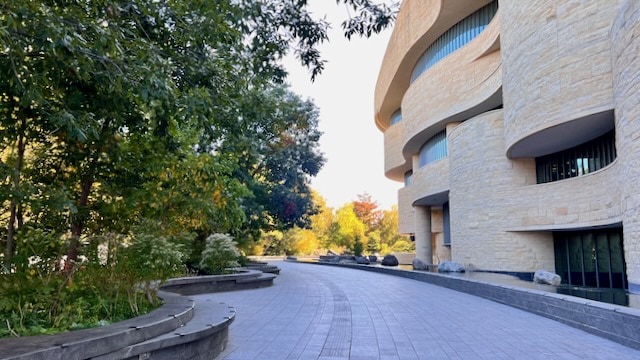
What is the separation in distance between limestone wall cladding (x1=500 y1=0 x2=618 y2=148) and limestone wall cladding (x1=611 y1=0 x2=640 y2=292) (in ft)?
3.39

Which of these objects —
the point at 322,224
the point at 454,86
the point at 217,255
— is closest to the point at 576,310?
the point at 217,255

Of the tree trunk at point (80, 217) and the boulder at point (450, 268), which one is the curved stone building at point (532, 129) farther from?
the tree trunk at point (80, 217)

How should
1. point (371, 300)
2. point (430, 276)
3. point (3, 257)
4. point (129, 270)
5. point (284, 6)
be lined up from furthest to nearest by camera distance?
point (430, 276) < point (371, 300) < point (284, 6) < point (129, 270) < point (3, 257)

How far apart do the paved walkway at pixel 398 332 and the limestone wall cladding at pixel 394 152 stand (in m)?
24.5

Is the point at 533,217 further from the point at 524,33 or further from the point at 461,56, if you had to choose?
the point at 461,56

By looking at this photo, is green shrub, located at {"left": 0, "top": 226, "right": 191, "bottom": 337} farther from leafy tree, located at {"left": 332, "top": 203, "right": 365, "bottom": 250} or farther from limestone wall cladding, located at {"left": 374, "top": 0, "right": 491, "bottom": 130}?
leafy tree, located at {"left": 332, "top": 203, "right": 365, "bottom": 250}

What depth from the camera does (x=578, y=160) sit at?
17.4m

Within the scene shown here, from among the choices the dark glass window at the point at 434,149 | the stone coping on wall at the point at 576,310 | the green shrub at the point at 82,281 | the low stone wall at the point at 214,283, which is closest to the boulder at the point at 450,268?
the stone coping on wall at the point at 576,310

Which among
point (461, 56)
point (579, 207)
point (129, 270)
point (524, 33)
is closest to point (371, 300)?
point (129, 270)

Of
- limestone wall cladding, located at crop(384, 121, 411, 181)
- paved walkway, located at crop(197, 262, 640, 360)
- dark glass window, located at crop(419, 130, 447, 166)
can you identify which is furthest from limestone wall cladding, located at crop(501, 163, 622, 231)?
limestone wall cladding, located at crop(384, 121, 411, 181)

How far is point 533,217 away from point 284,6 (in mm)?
14378

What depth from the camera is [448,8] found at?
23422 mm

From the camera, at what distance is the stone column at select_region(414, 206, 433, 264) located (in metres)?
31.5

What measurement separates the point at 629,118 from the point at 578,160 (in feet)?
21.9
